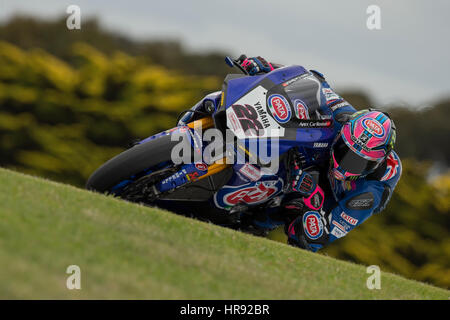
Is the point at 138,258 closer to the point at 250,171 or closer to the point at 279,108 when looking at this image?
the point at 250,171

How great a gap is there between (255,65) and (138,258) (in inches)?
132

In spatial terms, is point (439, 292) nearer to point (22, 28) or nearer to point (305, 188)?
point (305, 188)

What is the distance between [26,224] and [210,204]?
9.27 ft

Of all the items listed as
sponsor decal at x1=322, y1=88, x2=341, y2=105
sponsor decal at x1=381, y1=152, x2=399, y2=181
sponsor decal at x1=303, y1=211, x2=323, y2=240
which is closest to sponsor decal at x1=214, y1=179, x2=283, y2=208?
sponsor decal at x1=303, y1=211, x2=323, y2=240

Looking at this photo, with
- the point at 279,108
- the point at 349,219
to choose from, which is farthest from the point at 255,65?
the point at 349,219

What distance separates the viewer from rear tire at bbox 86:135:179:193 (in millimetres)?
6592

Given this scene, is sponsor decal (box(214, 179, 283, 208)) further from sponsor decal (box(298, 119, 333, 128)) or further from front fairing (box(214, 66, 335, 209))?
sponsor decal (box(298, 119, 333, 128))

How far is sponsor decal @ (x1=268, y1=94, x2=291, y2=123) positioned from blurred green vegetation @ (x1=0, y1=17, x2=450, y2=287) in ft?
17.5

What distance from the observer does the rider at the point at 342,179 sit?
6918 mm

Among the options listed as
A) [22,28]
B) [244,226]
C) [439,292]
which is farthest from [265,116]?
[22,28]

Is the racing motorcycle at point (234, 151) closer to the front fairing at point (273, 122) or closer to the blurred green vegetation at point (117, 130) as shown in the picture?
the front fairing at point (273, 122)

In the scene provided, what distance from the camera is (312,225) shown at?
23.7 feet

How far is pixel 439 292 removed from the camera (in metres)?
6.45

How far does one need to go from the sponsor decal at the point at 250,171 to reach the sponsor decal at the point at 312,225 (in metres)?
0.78
